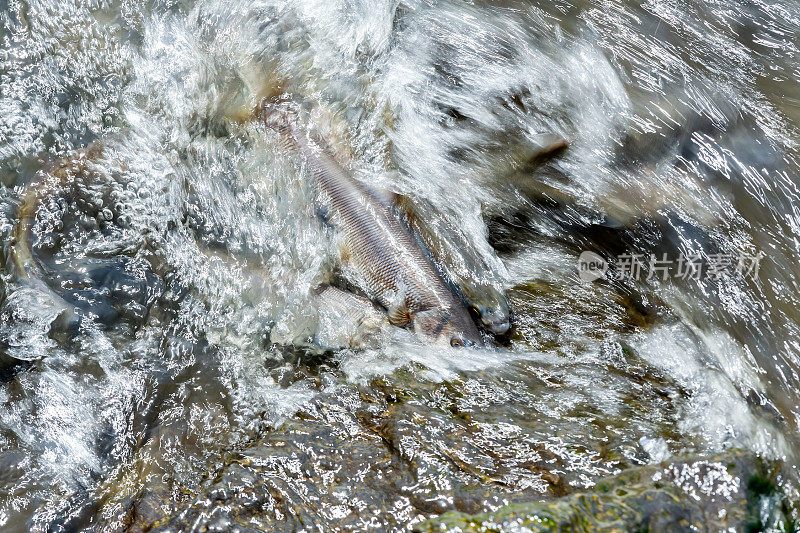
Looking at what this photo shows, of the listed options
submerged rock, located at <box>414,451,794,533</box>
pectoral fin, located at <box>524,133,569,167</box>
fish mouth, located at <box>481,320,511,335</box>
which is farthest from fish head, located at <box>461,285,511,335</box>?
submerged rock, located at <box>414,451,794,533</box>

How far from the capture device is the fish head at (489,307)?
350cm

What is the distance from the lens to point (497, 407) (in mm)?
2916

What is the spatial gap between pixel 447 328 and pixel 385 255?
64 cm

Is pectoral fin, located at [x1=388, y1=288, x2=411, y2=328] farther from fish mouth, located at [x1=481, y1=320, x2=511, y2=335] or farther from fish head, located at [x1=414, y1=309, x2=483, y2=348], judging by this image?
fish mouth, located at [x1=481, y1=320, x2=511, y2=335]

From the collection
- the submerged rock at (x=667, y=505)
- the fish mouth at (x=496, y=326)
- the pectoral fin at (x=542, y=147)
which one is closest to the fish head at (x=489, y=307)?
the fish mouth at (x=496, y=326)

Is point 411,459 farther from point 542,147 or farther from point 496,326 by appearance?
point 542,147

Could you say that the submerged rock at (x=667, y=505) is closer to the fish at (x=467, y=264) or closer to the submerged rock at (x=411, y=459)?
A: the submerged rock at (x=411, y=459)

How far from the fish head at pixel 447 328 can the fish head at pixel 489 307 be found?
0.09 metres

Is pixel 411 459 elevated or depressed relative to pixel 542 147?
depressed

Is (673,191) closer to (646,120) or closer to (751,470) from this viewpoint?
(646,120)

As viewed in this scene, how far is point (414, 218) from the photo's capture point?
3895 mm

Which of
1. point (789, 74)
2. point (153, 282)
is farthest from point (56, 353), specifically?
point (789, 74)

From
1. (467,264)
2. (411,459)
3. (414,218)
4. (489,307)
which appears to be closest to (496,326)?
(489,307)

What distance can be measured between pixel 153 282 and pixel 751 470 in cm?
336
